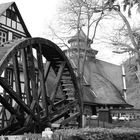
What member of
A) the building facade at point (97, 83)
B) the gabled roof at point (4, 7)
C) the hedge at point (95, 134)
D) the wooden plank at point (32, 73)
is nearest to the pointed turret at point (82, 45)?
the building facade at point (97, 83)

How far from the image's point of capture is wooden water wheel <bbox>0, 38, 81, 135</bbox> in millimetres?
9875

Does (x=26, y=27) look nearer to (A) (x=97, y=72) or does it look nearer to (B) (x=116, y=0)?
(B) (x=116, y=0)

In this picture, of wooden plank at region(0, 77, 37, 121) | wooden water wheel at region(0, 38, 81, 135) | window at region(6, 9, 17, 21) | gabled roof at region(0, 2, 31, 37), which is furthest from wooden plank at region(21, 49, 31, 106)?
window at region(6, 9, 17, 21)

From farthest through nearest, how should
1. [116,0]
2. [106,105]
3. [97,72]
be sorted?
[97,72]
[106,105]
[116,0]

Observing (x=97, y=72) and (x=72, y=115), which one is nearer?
(x=72, y=115)

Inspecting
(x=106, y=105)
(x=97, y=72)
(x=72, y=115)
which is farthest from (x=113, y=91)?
(x=72, y=115)

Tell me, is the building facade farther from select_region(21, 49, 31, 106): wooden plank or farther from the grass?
select_region(21, 49, 31, 106): wooden plank

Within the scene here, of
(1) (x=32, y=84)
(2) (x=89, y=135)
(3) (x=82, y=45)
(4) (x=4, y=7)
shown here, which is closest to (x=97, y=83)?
(3) (x=82, y=45)

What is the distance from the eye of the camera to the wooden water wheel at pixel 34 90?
988 centimetres

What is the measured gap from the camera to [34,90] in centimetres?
1066

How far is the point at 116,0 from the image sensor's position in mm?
17156

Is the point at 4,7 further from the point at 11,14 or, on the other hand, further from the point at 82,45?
the point at 82,45

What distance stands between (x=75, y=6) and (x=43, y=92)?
1254 centimetres

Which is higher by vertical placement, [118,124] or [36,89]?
[36,89]
